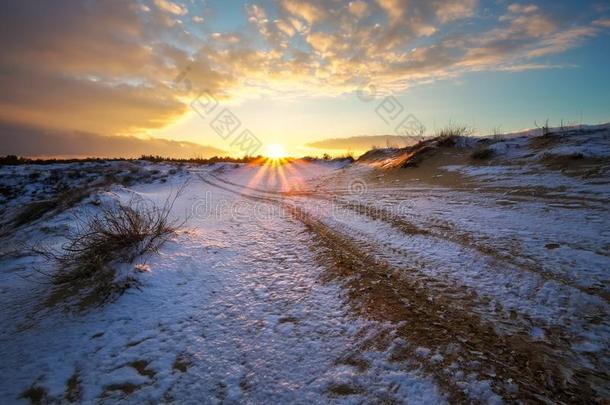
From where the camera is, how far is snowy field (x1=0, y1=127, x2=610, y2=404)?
7.14 ft

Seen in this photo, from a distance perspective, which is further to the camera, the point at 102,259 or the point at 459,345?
the point at 102,259

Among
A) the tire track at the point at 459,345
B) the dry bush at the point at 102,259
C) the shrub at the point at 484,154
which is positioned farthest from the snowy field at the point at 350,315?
the shrub at the point at 484,154

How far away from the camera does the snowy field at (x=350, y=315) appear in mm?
2176

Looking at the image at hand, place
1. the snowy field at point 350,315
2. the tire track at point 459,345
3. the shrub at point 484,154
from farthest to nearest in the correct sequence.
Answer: the shrub at point 484,154 → the snowy field at point 350,315 → the tire track at point 459,345

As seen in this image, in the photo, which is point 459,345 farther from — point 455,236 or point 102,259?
point 102,259

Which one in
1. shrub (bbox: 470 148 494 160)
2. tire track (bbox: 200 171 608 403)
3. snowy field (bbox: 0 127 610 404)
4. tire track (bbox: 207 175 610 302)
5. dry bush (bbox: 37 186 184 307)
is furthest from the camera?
shrub (bbox: 470 148 494 160)

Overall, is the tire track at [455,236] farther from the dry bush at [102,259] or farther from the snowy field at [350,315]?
the dry bush at [102,259]

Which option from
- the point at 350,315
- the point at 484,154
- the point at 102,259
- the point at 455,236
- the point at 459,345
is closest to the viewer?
the point at 459,345

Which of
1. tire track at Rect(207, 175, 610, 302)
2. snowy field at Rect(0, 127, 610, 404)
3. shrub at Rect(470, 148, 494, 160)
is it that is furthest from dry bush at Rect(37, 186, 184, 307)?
shrub at Rect(470, 148, 494, 160)

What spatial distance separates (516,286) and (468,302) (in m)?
0.61

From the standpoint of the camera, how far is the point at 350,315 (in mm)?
2973

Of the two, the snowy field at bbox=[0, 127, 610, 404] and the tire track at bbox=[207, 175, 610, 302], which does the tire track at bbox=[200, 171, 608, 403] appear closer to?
the snowy field at bbox=[0, 127, 610, 404]

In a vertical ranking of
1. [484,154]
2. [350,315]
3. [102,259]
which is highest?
[484,154]

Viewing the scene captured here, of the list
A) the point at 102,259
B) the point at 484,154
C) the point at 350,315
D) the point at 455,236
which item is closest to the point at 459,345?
the point at 350,315
